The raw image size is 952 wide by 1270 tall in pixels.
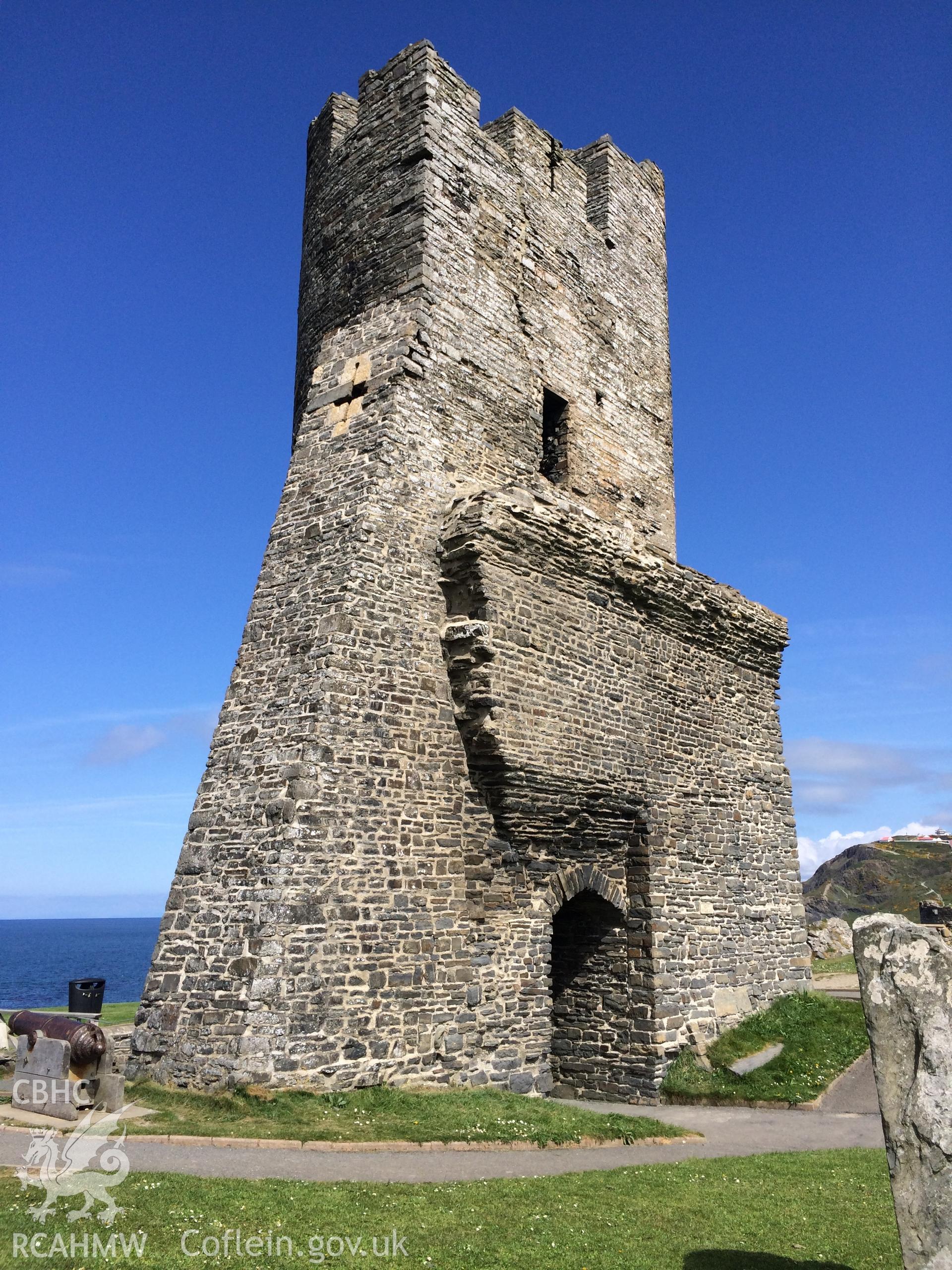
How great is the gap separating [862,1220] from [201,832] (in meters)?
6.67

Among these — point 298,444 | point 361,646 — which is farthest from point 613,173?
Answer: point 361,646

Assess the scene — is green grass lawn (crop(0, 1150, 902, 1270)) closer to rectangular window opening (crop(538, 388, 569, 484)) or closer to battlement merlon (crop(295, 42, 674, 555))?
battlement merlon (crop(295, 42, 674, 555))

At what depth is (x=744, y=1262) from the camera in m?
5.42

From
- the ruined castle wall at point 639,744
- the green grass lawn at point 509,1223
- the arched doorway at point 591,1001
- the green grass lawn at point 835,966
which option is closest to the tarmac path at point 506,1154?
the green grass lawn at point 509,1223

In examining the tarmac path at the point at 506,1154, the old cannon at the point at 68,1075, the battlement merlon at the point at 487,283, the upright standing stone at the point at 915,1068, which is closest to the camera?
the upright standing stone at the point at 915,1068

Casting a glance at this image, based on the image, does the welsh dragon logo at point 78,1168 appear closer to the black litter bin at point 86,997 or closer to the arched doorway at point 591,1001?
the black litter bin at point 86,997

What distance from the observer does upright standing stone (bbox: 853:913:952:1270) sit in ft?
13.0

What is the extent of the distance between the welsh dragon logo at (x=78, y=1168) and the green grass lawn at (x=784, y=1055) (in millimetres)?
7045

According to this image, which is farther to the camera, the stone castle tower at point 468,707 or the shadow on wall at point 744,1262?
the stone castle tower at point 468,707

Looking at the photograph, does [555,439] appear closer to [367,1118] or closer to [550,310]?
[550,310]

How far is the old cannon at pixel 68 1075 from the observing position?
8.02 meters

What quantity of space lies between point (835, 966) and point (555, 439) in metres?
15.4

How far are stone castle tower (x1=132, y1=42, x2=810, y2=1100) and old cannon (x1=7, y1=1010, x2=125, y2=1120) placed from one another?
58 cm

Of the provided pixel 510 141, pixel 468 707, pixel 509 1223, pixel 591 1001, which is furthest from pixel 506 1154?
pixel 510 141
